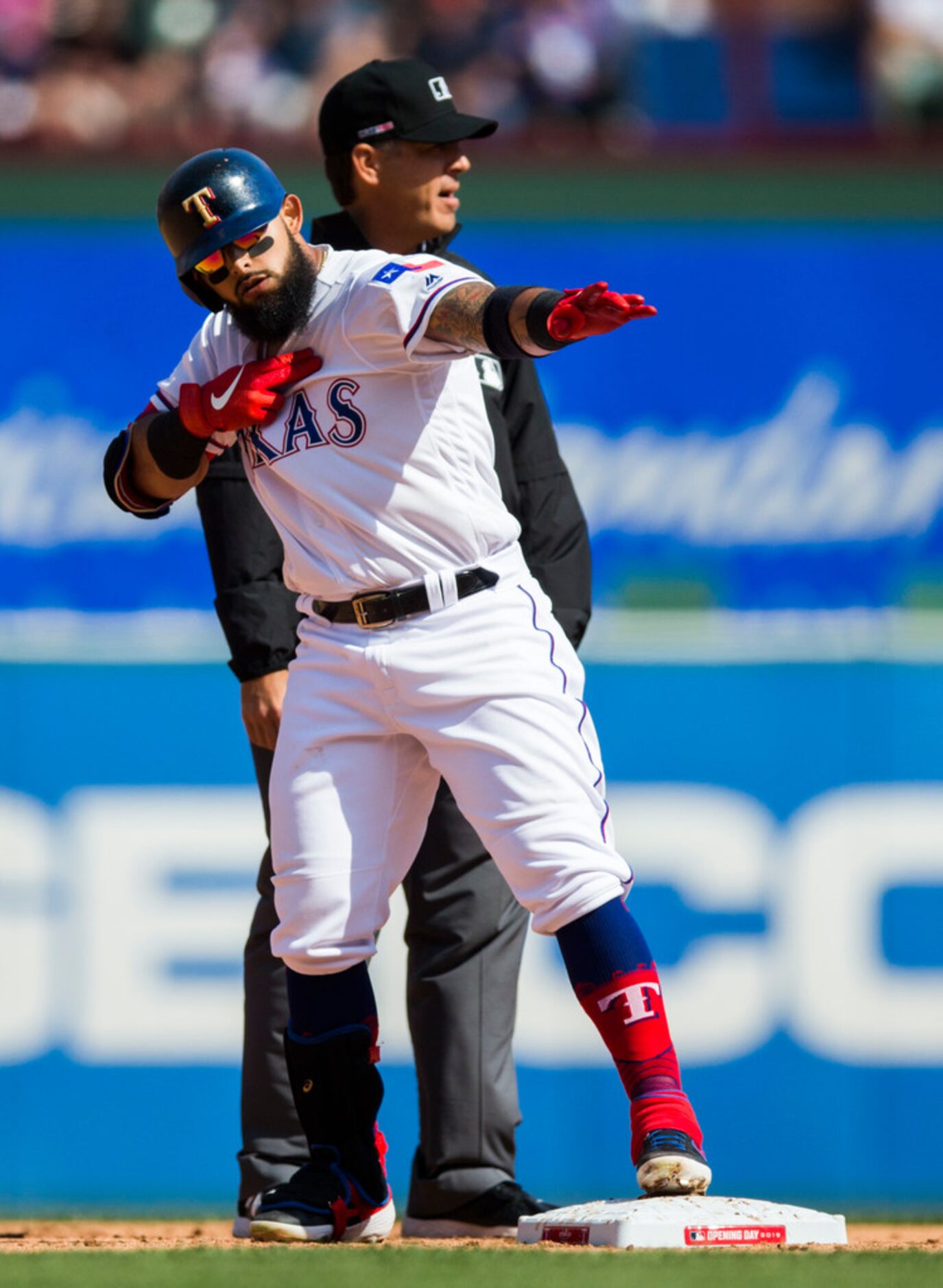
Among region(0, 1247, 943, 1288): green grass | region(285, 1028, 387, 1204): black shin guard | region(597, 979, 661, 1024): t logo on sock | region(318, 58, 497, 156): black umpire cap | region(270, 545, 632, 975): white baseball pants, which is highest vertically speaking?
region(318, 58, 497, 156): black umpire cap

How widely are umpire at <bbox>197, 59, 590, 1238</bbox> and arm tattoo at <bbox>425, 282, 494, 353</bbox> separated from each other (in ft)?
2.34

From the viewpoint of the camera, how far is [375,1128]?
328cm

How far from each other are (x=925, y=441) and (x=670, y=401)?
3.07 ft

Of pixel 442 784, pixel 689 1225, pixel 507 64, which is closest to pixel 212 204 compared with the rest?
pixel 442 784

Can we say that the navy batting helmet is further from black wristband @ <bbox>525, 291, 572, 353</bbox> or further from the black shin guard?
the black shin guard

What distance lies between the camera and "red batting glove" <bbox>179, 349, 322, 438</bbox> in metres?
3.13

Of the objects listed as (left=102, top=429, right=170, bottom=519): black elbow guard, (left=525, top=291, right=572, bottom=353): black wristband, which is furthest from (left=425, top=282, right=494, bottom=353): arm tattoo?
Answer: (left=102, top=429, right=170, bottom=519): black elbow guard

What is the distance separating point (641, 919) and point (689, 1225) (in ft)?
8.93

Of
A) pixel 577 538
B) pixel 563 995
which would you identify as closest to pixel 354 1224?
pixel 577 538

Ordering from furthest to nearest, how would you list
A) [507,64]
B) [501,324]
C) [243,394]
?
[507,64], [243,394], [501,324]

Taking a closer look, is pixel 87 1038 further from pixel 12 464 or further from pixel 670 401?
pixel 670 401

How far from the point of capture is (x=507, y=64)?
835cm

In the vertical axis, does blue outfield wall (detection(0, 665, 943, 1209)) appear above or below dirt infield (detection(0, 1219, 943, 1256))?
above

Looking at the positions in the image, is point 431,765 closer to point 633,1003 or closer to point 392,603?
point 392,603
